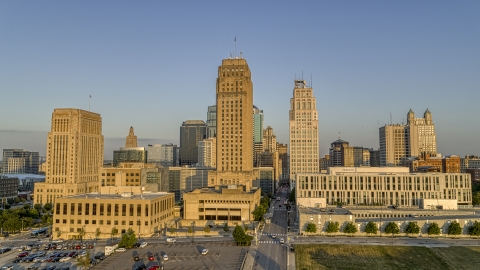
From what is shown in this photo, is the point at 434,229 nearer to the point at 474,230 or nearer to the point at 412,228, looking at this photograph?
the point at 412,228

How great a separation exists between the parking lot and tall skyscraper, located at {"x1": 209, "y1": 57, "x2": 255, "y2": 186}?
3422 inches

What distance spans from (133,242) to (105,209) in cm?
2516

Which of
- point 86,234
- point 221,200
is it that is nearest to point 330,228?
point 221,200

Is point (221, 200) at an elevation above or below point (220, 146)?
below

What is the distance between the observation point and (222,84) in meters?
197

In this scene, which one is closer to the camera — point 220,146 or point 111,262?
point 111,262

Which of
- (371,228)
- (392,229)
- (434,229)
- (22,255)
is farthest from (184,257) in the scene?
(434,229)

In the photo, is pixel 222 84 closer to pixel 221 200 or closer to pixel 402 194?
pixel 221 200

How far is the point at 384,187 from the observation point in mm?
156375

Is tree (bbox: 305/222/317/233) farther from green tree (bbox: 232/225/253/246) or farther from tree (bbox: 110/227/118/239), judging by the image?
tree (bbox: 110/227/118/239)

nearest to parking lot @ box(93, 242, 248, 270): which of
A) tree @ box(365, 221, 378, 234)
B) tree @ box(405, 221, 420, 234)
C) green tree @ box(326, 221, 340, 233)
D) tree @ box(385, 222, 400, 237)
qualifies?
green tree @ box(326, 221, 340, 233)

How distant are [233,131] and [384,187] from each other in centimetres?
7338

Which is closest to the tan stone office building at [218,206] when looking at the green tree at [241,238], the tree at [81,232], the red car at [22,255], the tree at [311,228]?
the tree at [311,228]

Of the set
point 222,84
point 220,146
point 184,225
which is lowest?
point 184,225
